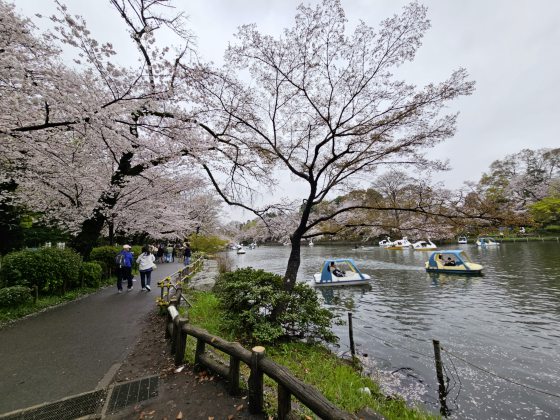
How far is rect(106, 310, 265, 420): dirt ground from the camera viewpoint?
11.8ft

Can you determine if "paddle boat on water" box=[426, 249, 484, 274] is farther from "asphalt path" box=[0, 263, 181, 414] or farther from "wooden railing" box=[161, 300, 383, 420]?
"asphalt path" box=[0, 263, 181, 414]

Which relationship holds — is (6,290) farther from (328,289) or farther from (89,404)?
(328,289)

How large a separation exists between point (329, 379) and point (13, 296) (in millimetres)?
9094

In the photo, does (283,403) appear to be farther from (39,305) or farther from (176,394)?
(39,305)

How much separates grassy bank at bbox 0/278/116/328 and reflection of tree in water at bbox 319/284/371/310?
11183 millimetres

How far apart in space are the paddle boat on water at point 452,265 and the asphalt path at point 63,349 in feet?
66.5

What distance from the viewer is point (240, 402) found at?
3861 mm

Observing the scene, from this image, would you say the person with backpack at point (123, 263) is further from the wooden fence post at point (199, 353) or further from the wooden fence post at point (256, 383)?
the wooden fence post at point (256, 383)

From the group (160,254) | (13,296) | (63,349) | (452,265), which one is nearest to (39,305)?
(13,296)

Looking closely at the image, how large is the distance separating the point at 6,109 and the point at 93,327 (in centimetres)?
589

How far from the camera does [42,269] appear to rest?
8.62m

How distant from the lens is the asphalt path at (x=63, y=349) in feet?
13.5

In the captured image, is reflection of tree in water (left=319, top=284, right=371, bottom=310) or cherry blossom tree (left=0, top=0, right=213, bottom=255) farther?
reflection of tree in water (left=319, top=284, right=371, bottom=310)

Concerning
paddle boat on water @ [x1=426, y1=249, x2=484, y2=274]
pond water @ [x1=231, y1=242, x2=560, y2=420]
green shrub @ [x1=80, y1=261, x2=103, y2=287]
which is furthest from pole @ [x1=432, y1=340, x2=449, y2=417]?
paddle boat on water @ [x1=426, y1=249, x2=484, y2=274]
